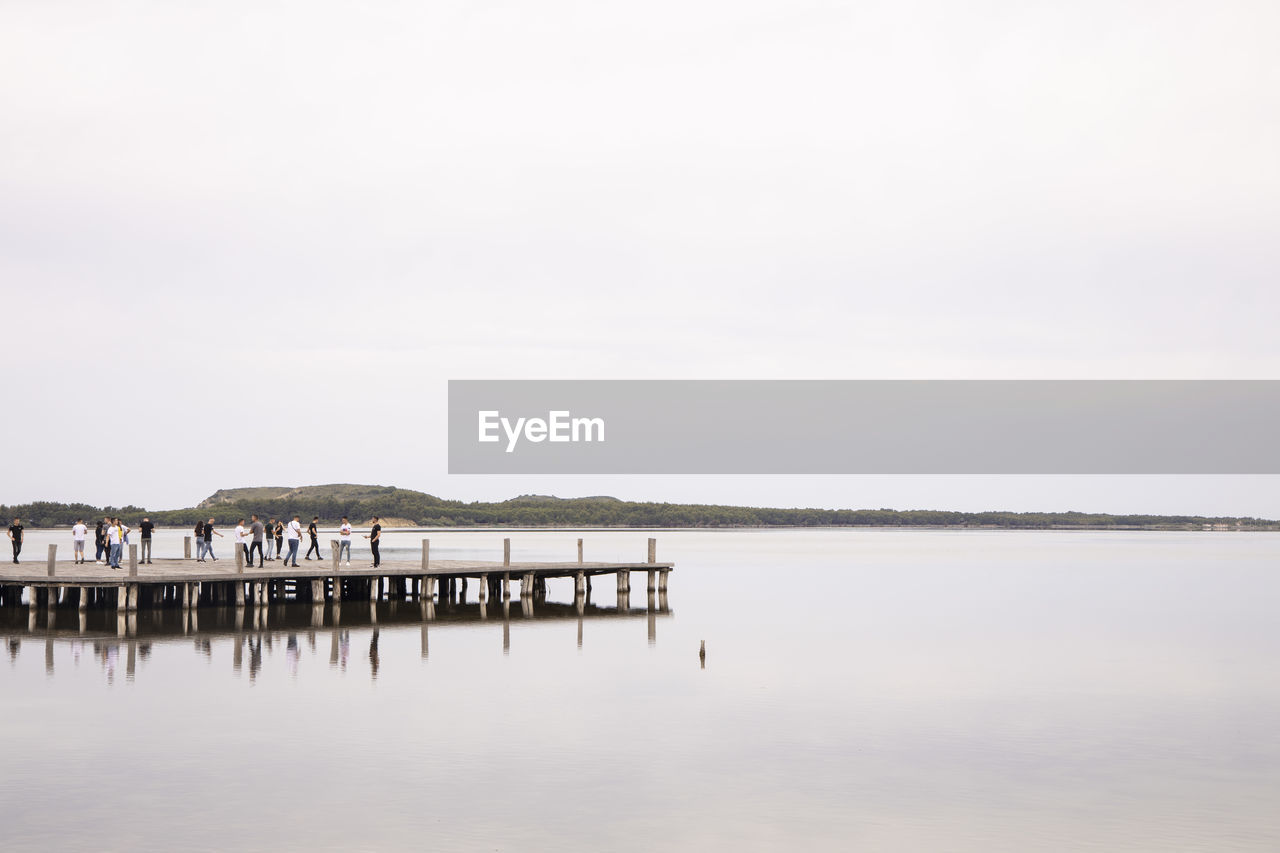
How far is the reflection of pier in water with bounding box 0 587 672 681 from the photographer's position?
111 ft

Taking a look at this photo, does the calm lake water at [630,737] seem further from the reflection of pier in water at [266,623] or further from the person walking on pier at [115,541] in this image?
the person walking on pier at [115,541]

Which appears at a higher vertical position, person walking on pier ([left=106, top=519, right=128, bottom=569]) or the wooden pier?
person walking on pier ([left=106, top=519, right=128, bottom=569])

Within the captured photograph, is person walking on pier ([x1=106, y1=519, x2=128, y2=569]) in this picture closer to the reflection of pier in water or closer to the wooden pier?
the wooden pier

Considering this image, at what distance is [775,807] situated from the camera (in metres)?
18.7

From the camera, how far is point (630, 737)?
2391 cm

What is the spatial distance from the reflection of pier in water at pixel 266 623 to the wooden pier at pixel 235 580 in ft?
Result: 2.15

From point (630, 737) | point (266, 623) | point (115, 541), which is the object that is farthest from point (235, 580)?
point (630, 737)

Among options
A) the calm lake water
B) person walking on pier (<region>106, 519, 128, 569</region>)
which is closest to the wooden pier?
person walking on pier (<region>106, 519, 128, 569</region>)

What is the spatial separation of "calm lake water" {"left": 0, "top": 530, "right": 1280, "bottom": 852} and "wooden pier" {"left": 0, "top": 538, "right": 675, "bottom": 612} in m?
1.53

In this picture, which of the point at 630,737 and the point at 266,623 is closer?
the point at 630,737

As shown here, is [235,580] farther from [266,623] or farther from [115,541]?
[115,541]

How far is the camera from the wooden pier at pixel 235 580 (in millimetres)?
39487

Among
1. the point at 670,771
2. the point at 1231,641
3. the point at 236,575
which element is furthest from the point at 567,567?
the point at 670,771

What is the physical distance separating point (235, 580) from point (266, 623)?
183 cm
